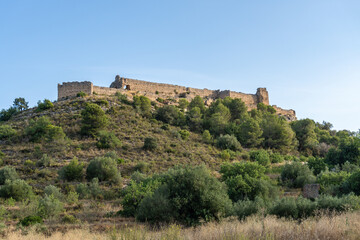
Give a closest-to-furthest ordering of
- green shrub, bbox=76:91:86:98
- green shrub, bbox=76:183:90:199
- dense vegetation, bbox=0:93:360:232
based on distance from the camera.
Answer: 1. dense vegetation, bbox=0:93:360:232
2. green shrub, bbox=76:183:90:199
3. green shrub, bbox=76:91:86:98

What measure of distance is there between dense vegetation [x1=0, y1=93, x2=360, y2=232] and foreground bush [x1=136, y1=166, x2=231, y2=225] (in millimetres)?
37

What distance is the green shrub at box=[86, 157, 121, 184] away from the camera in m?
20.0

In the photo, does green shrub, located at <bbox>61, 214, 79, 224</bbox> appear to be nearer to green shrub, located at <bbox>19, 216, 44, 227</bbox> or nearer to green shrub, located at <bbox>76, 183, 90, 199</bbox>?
green shrub, located at <bbox>19, 216, 44, 227</bbox>

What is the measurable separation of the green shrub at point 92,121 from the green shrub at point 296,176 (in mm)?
16287

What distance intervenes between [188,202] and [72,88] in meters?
30.5

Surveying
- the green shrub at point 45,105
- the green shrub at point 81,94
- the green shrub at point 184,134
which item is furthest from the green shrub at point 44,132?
the green shrub at point 184,134

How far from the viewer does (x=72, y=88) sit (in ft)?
125

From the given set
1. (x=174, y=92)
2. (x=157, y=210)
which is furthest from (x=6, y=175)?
(x=174, y=92)

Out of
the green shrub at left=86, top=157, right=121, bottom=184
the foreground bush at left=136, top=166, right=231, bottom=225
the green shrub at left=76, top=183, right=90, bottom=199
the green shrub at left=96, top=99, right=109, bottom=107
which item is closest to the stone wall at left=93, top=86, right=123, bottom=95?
the green shrub at left=96, top=99, right=109, bottom=107

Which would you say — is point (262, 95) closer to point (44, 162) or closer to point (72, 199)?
point (44, 162)

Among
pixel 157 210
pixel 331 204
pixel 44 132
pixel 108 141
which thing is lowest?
pixel 157 210

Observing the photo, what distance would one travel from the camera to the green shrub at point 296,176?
19469mm

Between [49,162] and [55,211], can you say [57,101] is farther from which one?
[55,211]

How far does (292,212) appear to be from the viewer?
10.3 meters
